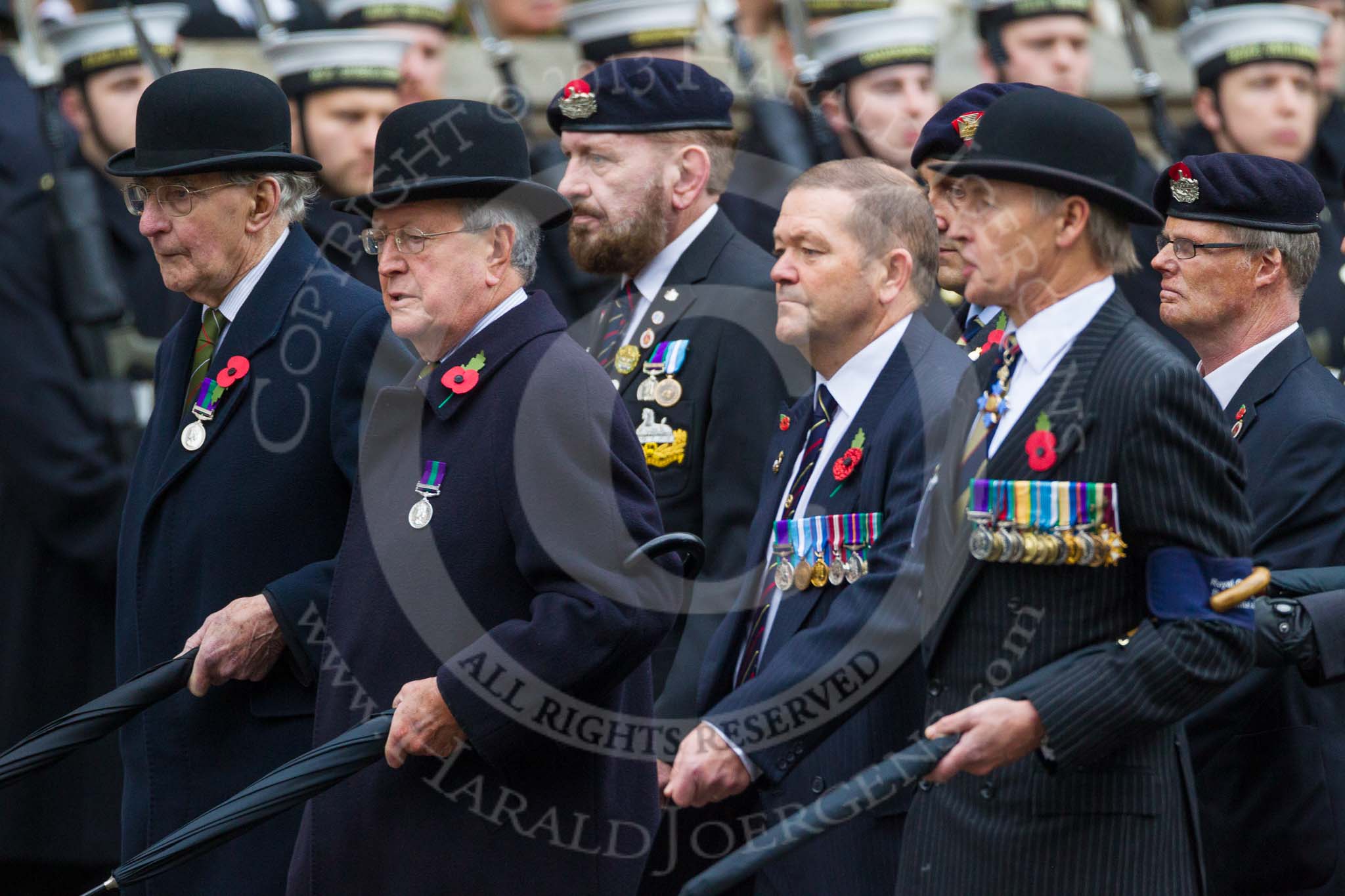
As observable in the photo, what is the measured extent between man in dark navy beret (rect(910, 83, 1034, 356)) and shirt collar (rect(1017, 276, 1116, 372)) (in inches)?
23.6

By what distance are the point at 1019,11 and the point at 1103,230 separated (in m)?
4.38

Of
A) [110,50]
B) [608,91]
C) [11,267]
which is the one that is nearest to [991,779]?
[608,91]

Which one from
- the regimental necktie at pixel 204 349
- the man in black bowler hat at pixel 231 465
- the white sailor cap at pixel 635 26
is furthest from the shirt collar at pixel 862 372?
the white sailor cap at pixel 635 26

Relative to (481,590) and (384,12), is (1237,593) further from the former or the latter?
(384,12)

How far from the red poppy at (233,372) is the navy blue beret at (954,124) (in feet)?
4.92

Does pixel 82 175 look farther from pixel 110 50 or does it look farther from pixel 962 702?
pixel 962 702

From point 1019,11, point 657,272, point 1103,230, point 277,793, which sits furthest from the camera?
point 1019,11

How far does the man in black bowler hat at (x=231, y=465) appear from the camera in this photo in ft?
13.8

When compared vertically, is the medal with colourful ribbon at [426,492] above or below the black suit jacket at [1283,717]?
above

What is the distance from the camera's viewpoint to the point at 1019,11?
762 cm

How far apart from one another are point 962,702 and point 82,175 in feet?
13.1

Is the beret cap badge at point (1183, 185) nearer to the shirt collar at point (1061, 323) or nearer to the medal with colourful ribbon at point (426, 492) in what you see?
the shirt collar at point (1061, 323)

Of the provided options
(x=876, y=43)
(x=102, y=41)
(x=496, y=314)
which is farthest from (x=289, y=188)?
(x=876, y=43)

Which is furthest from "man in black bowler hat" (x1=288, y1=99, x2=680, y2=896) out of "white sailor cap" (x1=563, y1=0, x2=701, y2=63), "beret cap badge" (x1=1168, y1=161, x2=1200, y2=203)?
"white sailor cap" (x1=563, y1=0, x2=701, y2=63)
